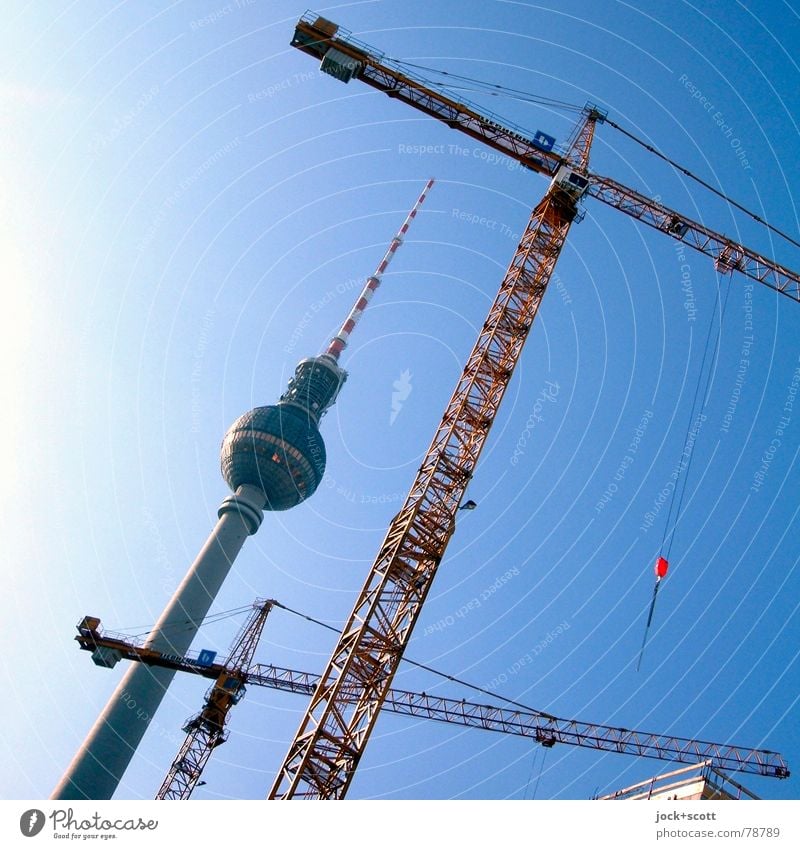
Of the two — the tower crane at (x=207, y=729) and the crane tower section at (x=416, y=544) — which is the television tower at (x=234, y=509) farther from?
the crane tower section at (x=416, y=544)

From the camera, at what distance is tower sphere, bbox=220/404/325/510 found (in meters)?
103

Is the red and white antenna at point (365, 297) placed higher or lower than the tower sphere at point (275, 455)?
higher

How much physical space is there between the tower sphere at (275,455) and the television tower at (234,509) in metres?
0.13

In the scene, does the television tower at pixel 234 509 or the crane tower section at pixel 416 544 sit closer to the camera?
the crane tower section at pixel 416 544

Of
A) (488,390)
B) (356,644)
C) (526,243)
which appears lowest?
(356,644)

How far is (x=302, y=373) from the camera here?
115m

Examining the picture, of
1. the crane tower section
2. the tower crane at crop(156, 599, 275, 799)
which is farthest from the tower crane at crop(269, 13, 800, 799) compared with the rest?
the tower crane at crop(156, 599, 275, 799)

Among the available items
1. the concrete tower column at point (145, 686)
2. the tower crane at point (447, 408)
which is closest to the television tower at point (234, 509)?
the concrete tower column at point (145, 686)

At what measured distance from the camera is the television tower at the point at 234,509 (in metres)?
77.1

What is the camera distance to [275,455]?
103m

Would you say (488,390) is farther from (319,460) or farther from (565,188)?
(319,460)

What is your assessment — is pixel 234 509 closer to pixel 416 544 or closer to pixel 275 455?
pixel 275 455
